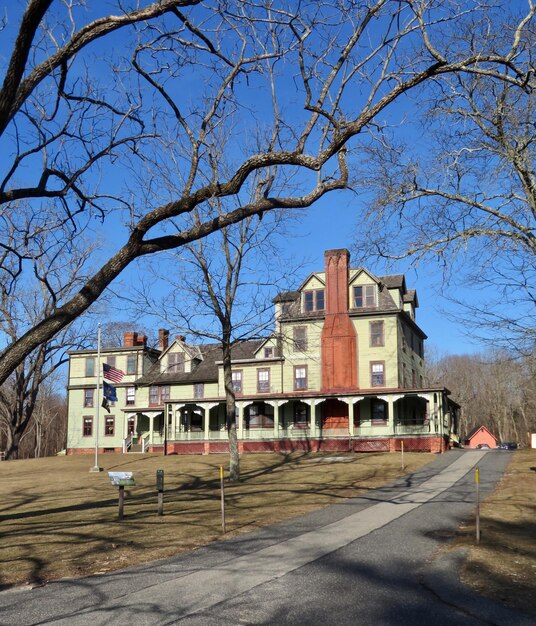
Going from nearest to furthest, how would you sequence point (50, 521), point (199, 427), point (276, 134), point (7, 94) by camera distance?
1. point (7, 94)
2. point (276, 134)
3. point (50, 521)
4. point (199, 427)

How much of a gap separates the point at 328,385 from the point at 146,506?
24.2 meters

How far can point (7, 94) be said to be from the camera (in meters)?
8.84

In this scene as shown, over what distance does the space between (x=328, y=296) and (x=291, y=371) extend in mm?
5676

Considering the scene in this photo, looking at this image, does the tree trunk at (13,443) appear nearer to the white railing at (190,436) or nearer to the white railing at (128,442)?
the white railing at (128,442)

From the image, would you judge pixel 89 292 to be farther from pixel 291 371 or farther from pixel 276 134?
pixel 291 371

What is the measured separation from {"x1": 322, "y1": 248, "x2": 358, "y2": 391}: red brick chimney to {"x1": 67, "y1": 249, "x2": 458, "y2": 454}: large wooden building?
0.21 ft

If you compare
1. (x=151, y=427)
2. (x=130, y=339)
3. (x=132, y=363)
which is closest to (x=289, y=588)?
(x=151, y=427)

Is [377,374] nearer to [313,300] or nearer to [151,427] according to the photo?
[313,300]

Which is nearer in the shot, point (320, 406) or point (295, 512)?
point (295, 512)

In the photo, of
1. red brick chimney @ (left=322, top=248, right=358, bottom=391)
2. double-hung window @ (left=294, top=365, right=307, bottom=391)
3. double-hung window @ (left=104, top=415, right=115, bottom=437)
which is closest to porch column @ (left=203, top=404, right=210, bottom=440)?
double-hung window @ (left=294, top=365, right=307, bottom=391)

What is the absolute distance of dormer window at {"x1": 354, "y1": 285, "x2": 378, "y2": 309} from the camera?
40.2 meters

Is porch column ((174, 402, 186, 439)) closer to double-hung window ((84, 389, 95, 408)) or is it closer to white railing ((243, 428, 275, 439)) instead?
white railing ((243, 428, 275, 439))

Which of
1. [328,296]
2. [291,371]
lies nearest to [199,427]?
[291,371]

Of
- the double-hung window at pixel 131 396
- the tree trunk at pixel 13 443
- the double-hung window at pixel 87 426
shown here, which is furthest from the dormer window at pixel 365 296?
the double-hung window at pixel 87 426
